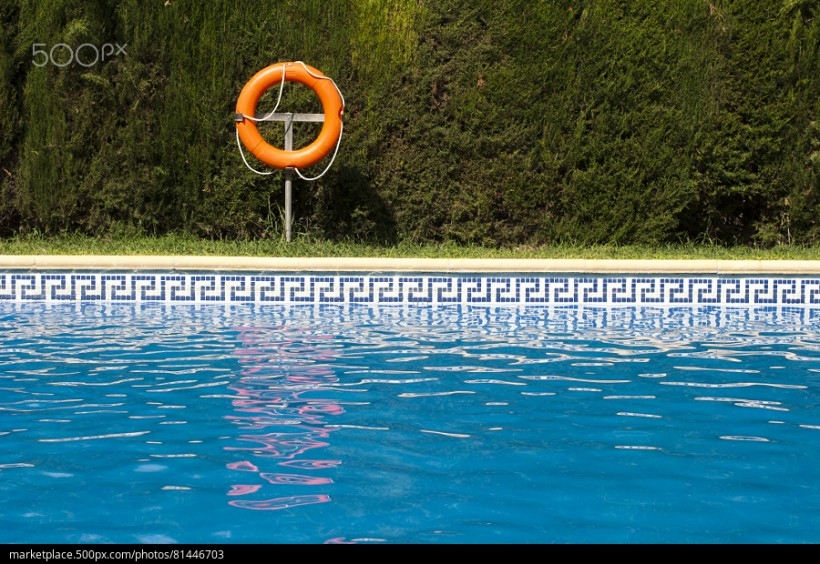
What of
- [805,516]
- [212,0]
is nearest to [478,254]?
[212,0]

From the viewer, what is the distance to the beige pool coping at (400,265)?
6977 mm

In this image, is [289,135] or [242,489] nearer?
[242,489]

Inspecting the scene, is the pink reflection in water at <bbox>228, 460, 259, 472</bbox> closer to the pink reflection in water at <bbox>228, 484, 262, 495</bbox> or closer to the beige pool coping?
the pink reflection in water at <bbox>228, 484, 262, 495</bbox>

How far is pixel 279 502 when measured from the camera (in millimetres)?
2457

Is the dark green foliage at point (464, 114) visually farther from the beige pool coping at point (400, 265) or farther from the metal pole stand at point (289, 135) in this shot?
the beige pool coping at point (400, 265)

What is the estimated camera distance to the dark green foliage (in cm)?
911

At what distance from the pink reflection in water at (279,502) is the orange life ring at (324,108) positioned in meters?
6.18

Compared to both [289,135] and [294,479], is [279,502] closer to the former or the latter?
[294,479]

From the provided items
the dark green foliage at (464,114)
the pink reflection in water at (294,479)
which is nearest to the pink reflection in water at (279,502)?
the pink reflection in water at (294,479)

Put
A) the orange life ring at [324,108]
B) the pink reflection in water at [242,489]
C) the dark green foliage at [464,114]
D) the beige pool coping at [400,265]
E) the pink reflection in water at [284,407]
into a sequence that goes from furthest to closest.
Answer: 1. the dark green foliage at [464,114]
2. the orange life ring at [324,108]
3. the beige pool coping at [400,265]
4. the pink reflection in water at [284,407]
5. the pink reflection in water at [242,489]

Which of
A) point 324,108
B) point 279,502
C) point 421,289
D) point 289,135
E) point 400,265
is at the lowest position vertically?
point 279,502

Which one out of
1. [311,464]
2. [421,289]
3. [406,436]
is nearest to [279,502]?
[311,464]

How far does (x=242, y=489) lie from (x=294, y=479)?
0.52 feet

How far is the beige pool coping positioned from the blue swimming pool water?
1.42 m
